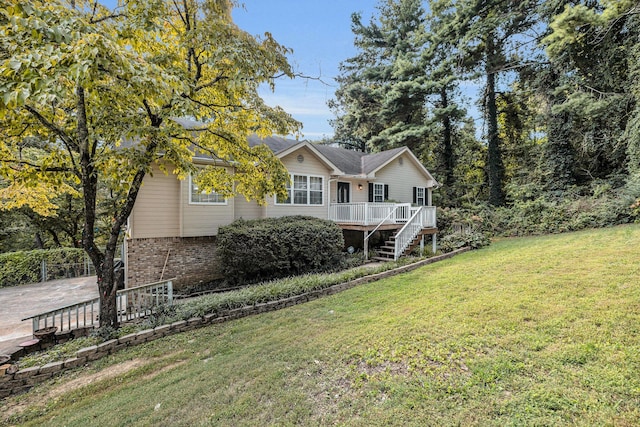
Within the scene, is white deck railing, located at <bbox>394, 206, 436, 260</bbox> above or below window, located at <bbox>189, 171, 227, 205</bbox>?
below

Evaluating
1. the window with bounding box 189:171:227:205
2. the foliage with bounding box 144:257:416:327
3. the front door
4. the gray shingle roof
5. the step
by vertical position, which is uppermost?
the gray shingle roof

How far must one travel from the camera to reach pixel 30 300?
9.32 metres

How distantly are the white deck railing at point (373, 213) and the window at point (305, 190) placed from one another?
3.71 feet

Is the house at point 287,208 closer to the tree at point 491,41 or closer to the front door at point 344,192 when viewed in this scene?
the front door at point 344,192

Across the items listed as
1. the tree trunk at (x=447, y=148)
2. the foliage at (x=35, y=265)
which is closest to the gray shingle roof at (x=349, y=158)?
the tree trunk at (x=447, y=148)

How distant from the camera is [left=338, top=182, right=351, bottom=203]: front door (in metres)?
14.4

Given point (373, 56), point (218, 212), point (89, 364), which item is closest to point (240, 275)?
point (218, 212)

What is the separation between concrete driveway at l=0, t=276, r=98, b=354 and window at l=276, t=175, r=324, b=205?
7750mm

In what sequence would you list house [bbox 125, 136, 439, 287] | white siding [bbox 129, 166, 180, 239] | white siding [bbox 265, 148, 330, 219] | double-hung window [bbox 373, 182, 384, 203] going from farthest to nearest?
1. double-hung window [bbox 373, 182, 384, 203]
2. white siding [bbox 265, 148, 330, 219]
3. house [bbox 125, 136, 439, 287]
4. white siding [bbox 129, 166, 180, 239]

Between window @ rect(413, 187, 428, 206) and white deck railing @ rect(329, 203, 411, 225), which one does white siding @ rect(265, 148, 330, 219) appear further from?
window @ rect(413, 187, 428, 206)

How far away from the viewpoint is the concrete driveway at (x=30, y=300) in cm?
655

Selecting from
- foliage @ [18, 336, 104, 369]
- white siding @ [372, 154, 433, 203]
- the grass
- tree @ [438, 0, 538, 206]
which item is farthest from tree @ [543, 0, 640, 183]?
foliage @ [18, 336, 104, 369]

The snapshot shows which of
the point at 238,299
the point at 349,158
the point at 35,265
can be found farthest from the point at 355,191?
the point at 35,265

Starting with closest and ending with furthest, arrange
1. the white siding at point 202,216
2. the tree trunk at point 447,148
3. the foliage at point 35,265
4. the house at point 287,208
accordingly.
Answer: the house at point 287,208 → the white siding at point 202,216 → the foliage at point 35,265 → the tree trunk at point 447,148
